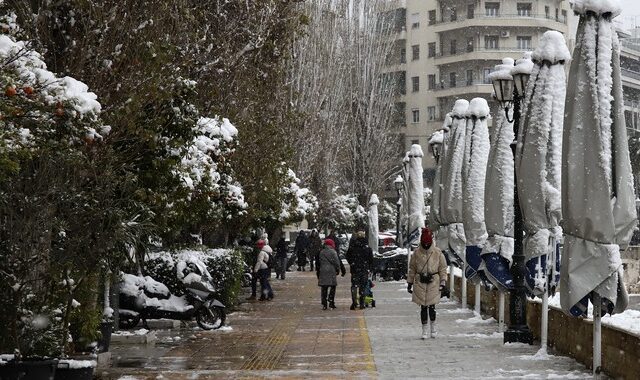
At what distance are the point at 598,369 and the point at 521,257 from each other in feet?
18.9

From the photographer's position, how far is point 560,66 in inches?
670

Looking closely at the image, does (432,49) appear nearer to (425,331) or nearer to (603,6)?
(425,331)

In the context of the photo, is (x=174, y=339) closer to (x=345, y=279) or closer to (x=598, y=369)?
(x=598, y=369)

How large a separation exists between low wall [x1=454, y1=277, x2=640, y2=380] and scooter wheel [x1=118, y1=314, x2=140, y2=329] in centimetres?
649

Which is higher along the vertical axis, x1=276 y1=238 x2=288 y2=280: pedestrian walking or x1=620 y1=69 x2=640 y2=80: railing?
x1=620 y1=69 x2=640 y2=80: railing

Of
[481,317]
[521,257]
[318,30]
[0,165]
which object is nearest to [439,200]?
[481,317]

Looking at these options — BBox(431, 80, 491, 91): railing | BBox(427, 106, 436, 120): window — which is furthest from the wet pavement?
BBox(427, 106, 436, 120): window

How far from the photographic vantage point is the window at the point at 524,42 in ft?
316

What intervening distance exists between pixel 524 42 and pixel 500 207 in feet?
260

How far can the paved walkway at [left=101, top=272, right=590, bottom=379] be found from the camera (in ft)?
47.7

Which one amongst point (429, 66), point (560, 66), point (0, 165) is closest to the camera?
point (0, 165)

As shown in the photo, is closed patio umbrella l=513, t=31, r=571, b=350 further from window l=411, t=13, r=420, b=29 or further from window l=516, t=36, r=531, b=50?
window l=411, t=13, r=420, b=29

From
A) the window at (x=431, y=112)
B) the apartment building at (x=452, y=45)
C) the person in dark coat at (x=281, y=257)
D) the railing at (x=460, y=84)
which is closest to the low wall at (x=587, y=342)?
the person in dark coat at (x=281, y=257)

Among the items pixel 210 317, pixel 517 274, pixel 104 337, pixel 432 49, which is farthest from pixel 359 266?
pixel 432 49
